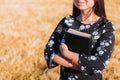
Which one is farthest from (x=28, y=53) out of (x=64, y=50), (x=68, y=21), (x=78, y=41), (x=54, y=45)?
(x=78, y=41)

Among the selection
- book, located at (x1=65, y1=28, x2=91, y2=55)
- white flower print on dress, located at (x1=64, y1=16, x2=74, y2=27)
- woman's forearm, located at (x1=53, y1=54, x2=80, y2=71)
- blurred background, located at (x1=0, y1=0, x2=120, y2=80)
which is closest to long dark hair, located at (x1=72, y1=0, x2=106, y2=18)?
white flower print on dress, located at (x1=64, y1=16, x2=74, y2=27)

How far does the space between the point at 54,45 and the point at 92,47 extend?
0.39 metres

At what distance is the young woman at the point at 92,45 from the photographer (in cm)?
293

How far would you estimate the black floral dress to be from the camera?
293 cm

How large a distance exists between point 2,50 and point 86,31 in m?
2.87

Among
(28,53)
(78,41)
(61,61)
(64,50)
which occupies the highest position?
(78,41)

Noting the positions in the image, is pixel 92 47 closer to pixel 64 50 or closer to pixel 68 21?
pixel 64 50

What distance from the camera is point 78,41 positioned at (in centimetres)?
288

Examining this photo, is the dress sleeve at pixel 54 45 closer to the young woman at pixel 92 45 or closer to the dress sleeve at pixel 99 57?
the young woman at pixel 92 45

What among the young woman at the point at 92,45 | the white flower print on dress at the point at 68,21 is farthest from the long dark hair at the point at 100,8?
the white flower print on dress at the point at 68,21

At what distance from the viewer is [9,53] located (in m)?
5.58

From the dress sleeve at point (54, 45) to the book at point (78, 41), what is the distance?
221 millimetres

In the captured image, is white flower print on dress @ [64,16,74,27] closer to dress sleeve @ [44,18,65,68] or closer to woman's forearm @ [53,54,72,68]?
dress sleeve @ [44,18,65,68]

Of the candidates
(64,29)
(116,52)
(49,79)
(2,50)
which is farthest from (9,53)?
(64,29)
